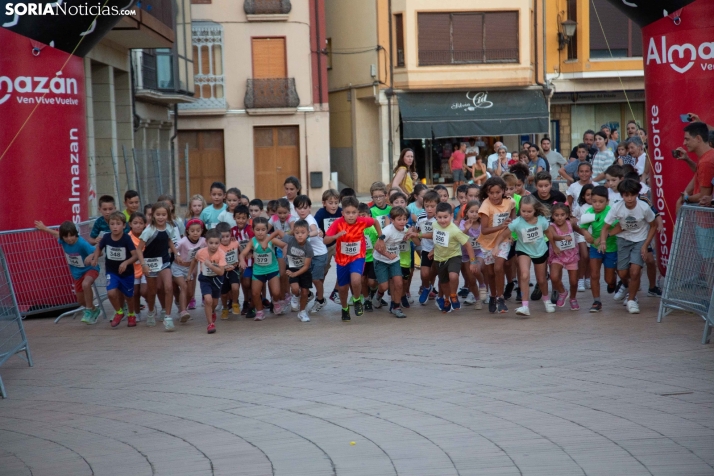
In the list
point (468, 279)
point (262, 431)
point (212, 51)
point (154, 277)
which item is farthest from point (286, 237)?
point (212, 51)

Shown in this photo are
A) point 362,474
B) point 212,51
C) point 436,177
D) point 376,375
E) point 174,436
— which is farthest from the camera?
point 436,177

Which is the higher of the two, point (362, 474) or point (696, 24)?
point (696, 24)

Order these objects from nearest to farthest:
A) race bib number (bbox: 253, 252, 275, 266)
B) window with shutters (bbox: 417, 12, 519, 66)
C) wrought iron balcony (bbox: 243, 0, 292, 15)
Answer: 1. race bib number (bbox: 253, 252, 275, 266)
2. wrought iron balcony (bbox: 243, 0, 292, 15)
3. window with shutters (bbox: 417, 12, 519, 66)

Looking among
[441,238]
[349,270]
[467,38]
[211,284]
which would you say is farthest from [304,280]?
[467,38]

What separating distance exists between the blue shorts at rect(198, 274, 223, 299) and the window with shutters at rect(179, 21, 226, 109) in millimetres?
25621

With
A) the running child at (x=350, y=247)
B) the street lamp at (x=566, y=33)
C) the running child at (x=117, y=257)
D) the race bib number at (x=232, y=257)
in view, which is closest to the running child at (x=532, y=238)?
the running child at (x=350, y=247)

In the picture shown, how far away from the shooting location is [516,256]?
11031 millimetres

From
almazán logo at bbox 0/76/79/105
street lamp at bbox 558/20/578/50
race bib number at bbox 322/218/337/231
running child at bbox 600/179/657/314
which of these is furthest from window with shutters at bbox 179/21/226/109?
running child at bbox 600/179/657/314

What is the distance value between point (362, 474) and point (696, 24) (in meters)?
7.62

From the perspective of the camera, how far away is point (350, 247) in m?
10.8

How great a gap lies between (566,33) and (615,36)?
6.48ft

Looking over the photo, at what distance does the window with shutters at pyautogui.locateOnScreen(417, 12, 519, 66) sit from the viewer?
3625cm

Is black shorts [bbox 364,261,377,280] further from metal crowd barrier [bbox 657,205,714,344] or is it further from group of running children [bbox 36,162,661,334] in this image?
metal crowd barrier [bbox 657,205,714,344]

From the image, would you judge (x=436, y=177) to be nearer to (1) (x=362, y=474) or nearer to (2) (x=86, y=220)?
(2) (x=86, y=220)
